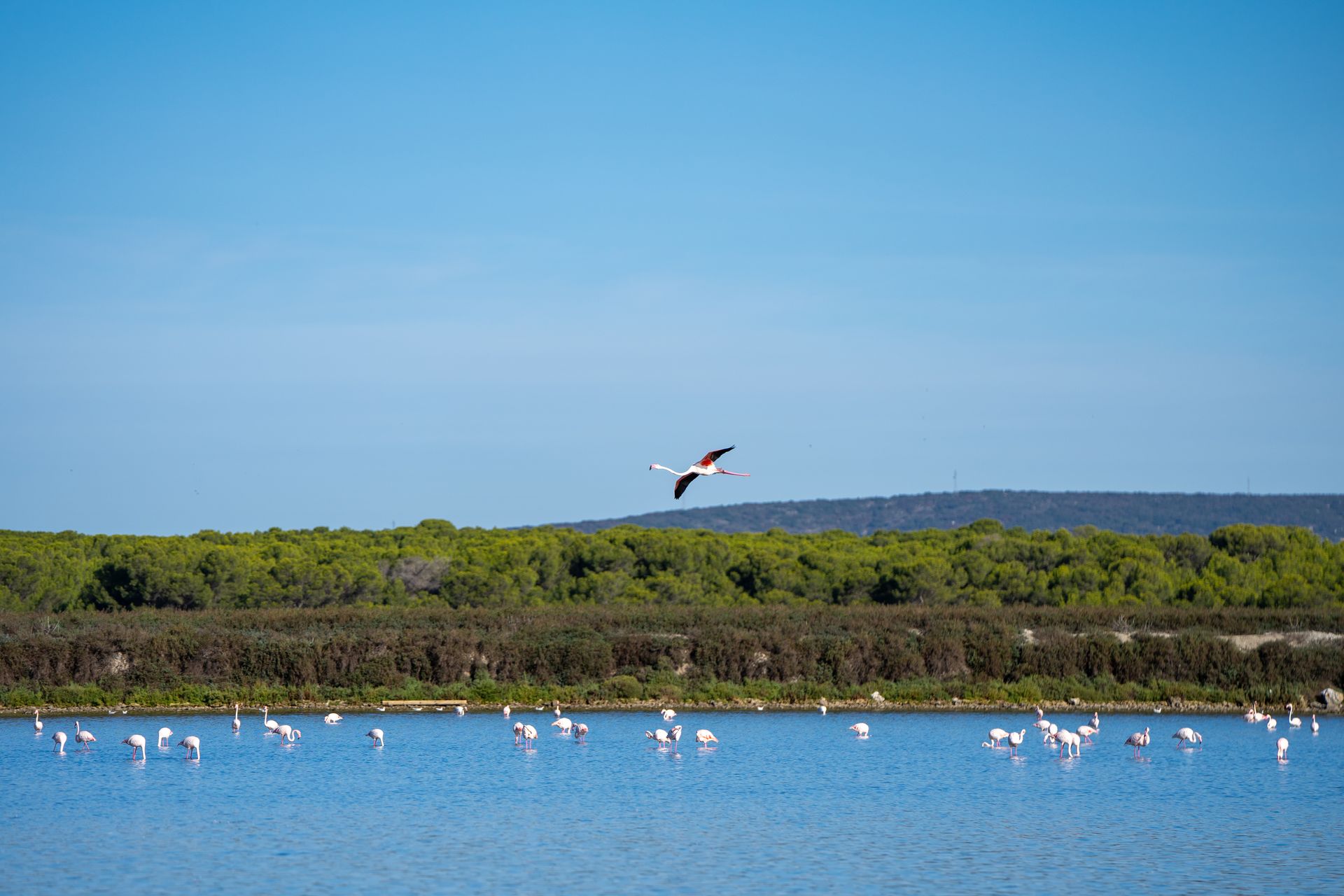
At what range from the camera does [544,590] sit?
47.6 meters

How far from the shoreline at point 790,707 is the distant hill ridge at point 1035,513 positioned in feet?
345

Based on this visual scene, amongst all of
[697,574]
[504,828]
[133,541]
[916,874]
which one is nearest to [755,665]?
[697,574]

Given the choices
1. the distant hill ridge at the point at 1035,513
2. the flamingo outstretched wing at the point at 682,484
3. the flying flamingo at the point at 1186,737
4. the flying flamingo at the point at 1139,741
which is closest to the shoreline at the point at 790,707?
the flying flamingo at the point at 1186,737

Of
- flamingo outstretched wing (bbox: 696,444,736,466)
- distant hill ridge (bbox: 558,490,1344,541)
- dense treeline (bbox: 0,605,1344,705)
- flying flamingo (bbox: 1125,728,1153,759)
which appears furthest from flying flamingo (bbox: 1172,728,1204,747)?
distant hill ridge (bbox: 558,490,1344,541)

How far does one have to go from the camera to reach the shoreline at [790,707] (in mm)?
30578

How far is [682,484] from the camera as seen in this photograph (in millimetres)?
14312

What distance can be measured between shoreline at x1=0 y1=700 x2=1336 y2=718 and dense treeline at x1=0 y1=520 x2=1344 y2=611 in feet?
40.5

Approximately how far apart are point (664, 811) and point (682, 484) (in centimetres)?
653

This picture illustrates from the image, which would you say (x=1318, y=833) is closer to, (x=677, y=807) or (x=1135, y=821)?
(x=1135, y=821)

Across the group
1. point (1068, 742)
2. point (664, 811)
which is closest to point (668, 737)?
point (664, 811)

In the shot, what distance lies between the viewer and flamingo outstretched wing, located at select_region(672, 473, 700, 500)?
14.1m

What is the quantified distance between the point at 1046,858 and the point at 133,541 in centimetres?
4172

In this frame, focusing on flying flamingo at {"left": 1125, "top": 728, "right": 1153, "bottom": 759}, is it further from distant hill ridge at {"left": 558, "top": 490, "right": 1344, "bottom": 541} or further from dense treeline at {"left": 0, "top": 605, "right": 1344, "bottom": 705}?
distant hill ridge at {"left": 558, "top": 490, "right": 1344, "bottom": 541}

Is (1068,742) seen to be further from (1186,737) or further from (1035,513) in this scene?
(1035,513)
